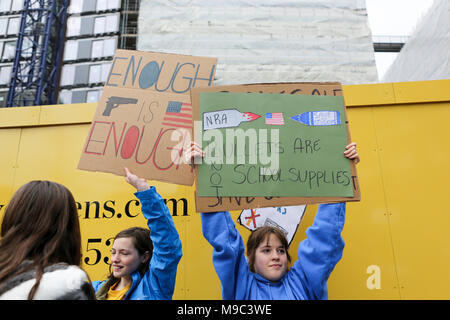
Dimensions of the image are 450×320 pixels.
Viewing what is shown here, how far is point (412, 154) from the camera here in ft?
7.81

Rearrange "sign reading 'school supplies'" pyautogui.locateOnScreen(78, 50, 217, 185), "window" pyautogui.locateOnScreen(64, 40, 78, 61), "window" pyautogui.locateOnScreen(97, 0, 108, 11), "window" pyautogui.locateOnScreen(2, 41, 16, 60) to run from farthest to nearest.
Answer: "window" pyautogui.locateOnScreen(2, 41, 16, 60), "window" pyautogui.locateOnScreen(64, 40, 78, 61), "window" pyautogui.locateOnScreen(97, 0, 108, 11), "sign reading 'school supplies'" pyautogui.locateOnScreen(78, 50, 217, 185)

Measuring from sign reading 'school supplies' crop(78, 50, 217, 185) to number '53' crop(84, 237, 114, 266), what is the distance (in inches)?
28.4

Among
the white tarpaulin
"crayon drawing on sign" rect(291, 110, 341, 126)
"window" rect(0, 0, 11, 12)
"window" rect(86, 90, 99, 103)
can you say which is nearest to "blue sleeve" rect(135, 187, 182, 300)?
"crayon drawing on sign" rect(291, 110, 341, 126)

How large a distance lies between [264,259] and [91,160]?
1171mm

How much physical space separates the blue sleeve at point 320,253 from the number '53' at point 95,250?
1368 mm

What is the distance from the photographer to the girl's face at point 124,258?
73.3 inches

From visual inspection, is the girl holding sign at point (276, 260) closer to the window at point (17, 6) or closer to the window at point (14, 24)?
the window at point (14, 24)

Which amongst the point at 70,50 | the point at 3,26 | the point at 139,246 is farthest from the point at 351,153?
the point at 3,26

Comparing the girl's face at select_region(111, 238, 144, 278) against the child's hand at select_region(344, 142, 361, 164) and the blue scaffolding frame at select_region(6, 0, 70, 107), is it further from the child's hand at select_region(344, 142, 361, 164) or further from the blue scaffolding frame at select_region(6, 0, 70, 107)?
the blue scaffolding frame at select_region(6, 0, 70, 107)

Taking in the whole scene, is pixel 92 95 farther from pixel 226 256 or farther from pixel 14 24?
pixel 226 256

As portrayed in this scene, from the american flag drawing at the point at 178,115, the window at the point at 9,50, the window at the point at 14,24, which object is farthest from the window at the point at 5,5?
the american flag drawing at the point at 178,115

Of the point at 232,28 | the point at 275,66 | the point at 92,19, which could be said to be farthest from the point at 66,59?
the point at 275,66

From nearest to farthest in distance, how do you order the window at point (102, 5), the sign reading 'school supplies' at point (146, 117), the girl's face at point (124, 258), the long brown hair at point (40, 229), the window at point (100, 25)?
the long brown hair at point (40, 229) → the girl's face at point (124, 258) → the sign reading 'school supplies' at point (146, 117) → the window at point (100, 25) → the window at point (102, 5)

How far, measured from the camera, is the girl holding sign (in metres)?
1.75
